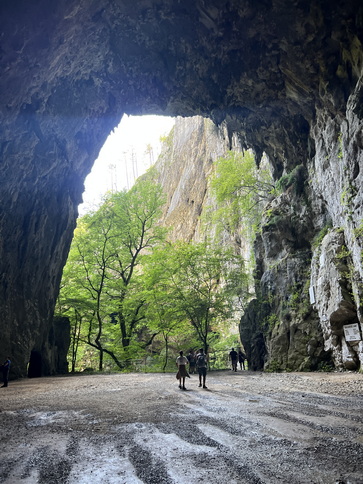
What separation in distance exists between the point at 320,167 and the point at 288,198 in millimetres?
4310

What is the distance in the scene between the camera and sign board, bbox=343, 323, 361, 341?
1234 centimetres

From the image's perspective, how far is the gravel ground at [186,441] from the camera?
3.42m

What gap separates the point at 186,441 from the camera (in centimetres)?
449

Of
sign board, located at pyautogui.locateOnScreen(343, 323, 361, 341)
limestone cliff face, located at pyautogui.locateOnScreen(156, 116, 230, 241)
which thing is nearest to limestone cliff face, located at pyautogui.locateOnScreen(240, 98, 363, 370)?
sign board, located at pyautogui.locateOnScreen(343, 323, 361, 341)

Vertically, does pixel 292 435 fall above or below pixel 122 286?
below

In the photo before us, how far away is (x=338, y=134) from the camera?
14.0 m

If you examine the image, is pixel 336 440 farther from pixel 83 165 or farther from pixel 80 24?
pixel 83 165

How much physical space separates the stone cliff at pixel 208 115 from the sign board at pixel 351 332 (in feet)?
1.37

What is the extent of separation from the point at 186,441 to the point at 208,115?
18.5 meters

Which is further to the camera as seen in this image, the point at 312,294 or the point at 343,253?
the point at 312,294

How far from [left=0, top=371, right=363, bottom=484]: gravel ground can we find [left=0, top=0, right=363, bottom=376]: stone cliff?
8.33 metres

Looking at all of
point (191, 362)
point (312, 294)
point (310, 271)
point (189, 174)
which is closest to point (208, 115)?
point (310, 271)

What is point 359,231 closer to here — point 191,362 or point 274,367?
point 274,367

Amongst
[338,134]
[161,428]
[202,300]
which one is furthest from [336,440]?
[202,300]
